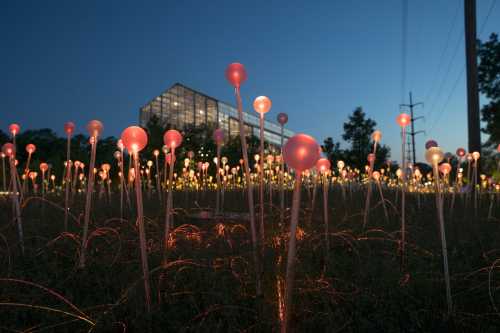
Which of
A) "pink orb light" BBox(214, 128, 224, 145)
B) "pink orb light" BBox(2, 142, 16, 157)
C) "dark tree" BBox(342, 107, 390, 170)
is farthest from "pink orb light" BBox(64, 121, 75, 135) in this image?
"dark tree" BBox(342, 107, 390, 170)

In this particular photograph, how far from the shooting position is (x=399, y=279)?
153 centimetres

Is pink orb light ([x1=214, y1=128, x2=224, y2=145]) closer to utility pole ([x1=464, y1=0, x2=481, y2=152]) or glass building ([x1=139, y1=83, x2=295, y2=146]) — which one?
utility pole ([x1=464, y1=0, x2=481, y2=152])

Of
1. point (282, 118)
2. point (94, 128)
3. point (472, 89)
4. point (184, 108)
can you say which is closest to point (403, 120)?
point (282, 118)

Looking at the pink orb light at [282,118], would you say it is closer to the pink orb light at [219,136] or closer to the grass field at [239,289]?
the pink orb light at [219,136]

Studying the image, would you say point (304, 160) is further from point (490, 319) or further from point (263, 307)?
point (490, 319)

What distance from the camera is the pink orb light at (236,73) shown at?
163cm

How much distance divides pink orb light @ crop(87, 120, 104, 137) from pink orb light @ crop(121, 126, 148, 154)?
0.80 m

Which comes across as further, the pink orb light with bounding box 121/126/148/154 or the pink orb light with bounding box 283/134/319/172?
the pink orb light with bounding box 121/126/148/154

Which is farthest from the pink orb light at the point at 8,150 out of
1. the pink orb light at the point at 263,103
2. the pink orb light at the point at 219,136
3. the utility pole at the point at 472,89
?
the utility pole at the point at 472,89

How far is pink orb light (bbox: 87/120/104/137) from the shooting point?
195cm

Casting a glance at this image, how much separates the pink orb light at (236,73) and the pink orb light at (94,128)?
82 centimetres

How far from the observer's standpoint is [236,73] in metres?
1.64

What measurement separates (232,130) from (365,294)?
103 feet

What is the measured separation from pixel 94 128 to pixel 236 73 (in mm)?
875
